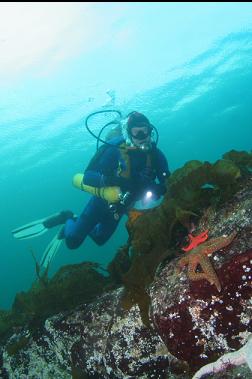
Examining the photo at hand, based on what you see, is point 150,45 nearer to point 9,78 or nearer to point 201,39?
point 201,39

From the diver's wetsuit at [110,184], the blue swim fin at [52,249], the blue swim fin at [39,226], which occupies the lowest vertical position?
the blue swim fin at [52,249]

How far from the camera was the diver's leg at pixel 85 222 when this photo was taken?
8070 mm

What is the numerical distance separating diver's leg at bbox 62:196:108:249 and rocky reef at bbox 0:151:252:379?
10.4 feet

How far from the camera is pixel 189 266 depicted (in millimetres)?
2867

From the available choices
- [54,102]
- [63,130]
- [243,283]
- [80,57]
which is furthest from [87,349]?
[63,130]

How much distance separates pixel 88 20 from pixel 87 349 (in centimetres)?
1809

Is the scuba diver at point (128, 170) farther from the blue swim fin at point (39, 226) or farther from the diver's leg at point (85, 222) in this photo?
the blue swim fin at point (39, 226)

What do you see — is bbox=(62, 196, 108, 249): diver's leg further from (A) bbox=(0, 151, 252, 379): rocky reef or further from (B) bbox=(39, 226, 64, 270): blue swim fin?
(A) bbox=(0, 151, 252, 379): rocky reef

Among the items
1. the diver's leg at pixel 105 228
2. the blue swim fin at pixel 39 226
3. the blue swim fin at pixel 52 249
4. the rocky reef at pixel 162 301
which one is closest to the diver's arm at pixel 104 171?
the diver's leg at pixel 105 228

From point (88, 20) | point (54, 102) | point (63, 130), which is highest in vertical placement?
point (88, 20)

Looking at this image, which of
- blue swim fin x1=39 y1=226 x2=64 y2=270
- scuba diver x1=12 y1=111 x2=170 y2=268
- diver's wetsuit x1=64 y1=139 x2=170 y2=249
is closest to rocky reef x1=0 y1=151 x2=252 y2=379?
scuba diver x1=12 y1=111 x2=170 y2=268

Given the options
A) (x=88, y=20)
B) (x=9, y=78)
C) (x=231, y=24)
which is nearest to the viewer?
(x=88, y=20)

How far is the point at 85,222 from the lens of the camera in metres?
8.26

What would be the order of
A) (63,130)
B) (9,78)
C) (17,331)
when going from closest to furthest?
1. (17,331)
2. (9,78)
3. (63,130)
